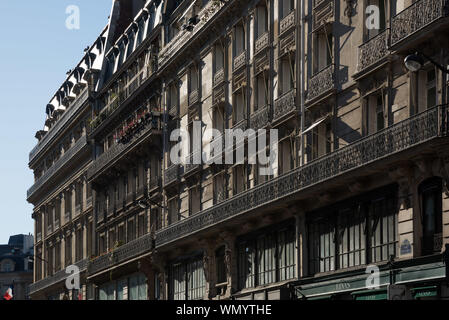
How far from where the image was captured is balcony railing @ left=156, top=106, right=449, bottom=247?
2713cm

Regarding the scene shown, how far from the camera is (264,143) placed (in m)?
40.8

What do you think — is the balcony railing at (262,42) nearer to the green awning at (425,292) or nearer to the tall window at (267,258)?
the tall window at (267,258)

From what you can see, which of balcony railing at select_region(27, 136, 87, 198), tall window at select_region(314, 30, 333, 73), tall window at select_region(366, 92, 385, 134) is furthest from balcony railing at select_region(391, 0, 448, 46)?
balcony railing at select_region(27, 136, 87, 198)

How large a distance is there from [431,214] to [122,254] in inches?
1307

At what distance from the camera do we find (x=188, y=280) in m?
50.0

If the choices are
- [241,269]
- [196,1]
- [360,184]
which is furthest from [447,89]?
[196,1]

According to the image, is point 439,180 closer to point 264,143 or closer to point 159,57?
point 264,143

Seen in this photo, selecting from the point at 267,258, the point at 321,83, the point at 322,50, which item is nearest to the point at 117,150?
the point at 267,258

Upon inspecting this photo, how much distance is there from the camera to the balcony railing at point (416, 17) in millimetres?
27188

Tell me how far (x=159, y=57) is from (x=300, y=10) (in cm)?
1889

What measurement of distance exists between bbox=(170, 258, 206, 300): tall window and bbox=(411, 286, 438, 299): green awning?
19780 mm

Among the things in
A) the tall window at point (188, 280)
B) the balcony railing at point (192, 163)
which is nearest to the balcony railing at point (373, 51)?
the balcony railing at point (192, 163)

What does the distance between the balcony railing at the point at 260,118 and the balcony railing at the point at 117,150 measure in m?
13.9

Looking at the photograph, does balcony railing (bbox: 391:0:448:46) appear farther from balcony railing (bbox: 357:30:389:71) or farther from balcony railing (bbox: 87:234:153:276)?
balcony railing (bbox: 87:234:153:276)
